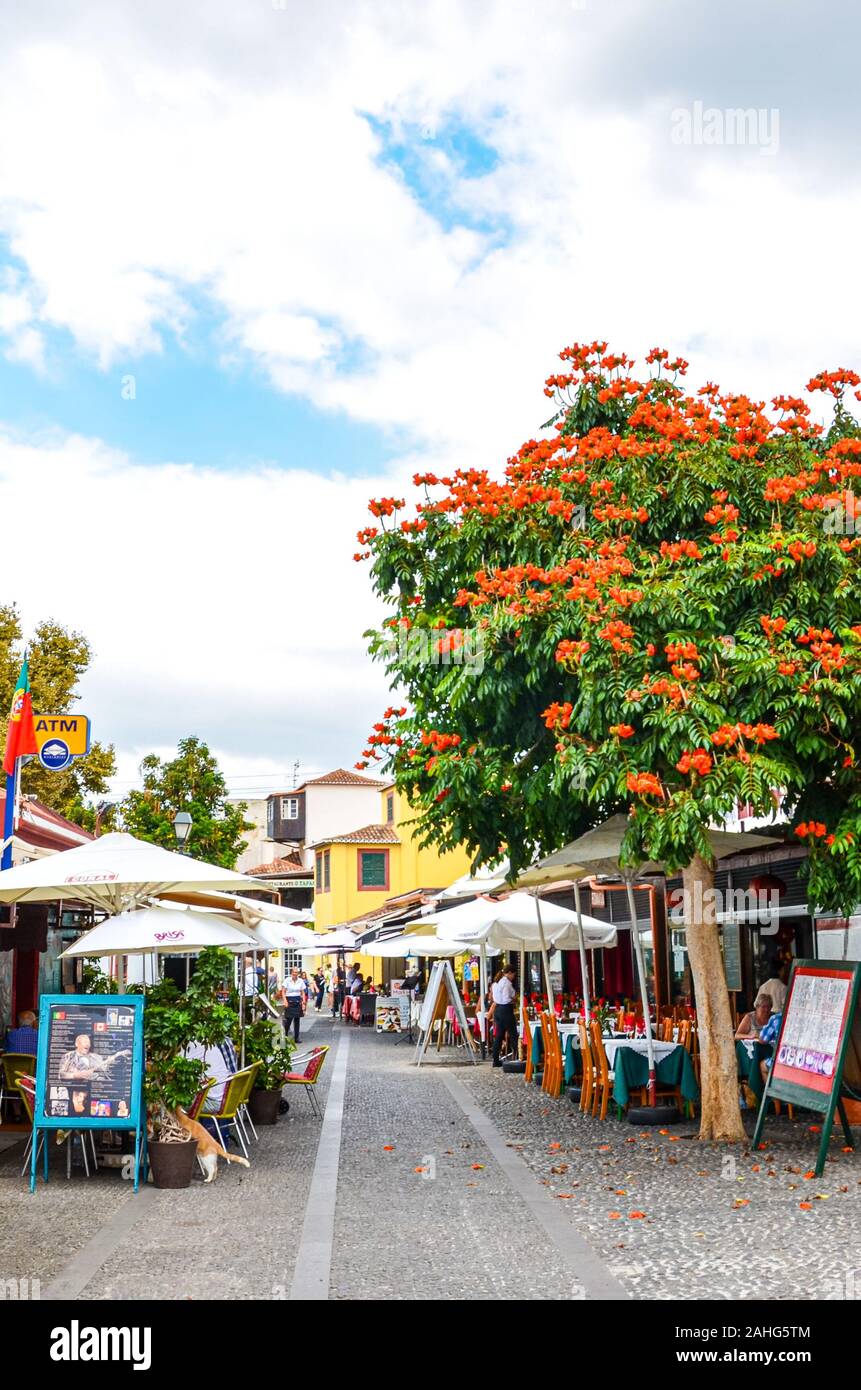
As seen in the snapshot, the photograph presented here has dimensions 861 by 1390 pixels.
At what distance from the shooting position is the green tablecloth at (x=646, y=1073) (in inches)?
577

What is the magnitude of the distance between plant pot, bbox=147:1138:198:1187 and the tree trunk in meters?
5.01

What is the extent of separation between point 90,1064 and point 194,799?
18075 millimetres

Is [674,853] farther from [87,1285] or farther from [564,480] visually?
[87,1285]

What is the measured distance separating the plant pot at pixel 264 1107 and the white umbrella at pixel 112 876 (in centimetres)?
345

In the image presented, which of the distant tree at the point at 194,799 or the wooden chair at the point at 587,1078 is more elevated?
the distant tree at the point at 194,799

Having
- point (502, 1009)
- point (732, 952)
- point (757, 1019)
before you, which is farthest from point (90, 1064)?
point (502, 1009)

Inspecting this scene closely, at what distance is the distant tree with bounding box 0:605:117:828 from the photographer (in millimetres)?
29656

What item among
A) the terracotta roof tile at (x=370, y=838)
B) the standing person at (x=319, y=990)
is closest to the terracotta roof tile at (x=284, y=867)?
the terracotta roof tile at (x=370, y=838)

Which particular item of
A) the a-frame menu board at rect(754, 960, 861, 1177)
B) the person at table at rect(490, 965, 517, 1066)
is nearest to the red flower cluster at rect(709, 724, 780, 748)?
the a-frame menu board at rect(754, 960, 861, 1177)

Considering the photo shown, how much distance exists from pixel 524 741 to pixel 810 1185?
448 centimetres

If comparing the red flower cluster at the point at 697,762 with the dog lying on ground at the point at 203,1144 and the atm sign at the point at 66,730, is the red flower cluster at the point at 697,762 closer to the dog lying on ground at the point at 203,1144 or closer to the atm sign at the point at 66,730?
the dog lying on ground at the point at 203,1144

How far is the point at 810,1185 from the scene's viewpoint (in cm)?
1042

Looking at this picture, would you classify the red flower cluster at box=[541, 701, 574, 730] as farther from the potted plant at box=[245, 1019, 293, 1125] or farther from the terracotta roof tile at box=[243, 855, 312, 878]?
the terracotta roof tile at box=[243, 855, 312, 878]
